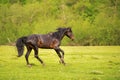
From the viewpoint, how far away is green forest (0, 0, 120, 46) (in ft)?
207

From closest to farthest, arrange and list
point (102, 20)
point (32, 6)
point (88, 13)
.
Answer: point (102, 20)
point (32, 6)
point (88, 13)

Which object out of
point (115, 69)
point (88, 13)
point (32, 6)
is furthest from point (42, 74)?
point (88, 13)

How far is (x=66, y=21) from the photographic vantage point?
72375 mm

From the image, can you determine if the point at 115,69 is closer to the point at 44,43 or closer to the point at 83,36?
the point at 44,43

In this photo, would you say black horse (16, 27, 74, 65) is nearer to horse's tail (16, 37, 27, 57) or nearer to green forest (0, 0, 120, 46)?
horse's tail (16, 37, 27, 57)

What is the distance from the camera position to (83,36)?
63.6 metres

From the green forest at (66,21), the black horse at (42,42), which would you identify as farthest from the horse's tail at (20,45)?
the green forest at (66,21)

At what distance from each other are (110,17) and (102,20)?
2.79 m

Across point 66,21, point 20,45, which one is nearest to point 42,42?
point 20,45

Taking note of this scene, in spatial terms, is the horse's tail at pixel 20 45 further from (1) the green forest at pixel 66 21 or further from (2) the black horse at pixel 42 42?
(1) the green forest at pixel 66 21

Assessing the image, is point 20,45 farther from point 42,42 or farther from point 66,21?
point 66,21

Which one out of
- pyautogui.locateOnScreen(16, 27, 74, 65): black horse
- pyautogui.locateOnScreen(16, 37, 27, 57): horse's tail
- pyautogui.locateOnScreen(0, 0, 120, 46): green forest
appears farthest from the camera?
pyautogui.locateOnScreen(0, 0, 120, 46): green forest

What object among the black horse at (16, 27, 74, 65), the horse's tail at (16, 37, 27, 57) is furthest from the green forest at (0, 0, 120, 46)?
the horse's tail at (16, 37, 27, 57)

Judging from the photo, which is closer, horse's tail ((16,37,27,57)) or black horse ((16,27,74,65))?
horse's tail ((16,37,27,57))
